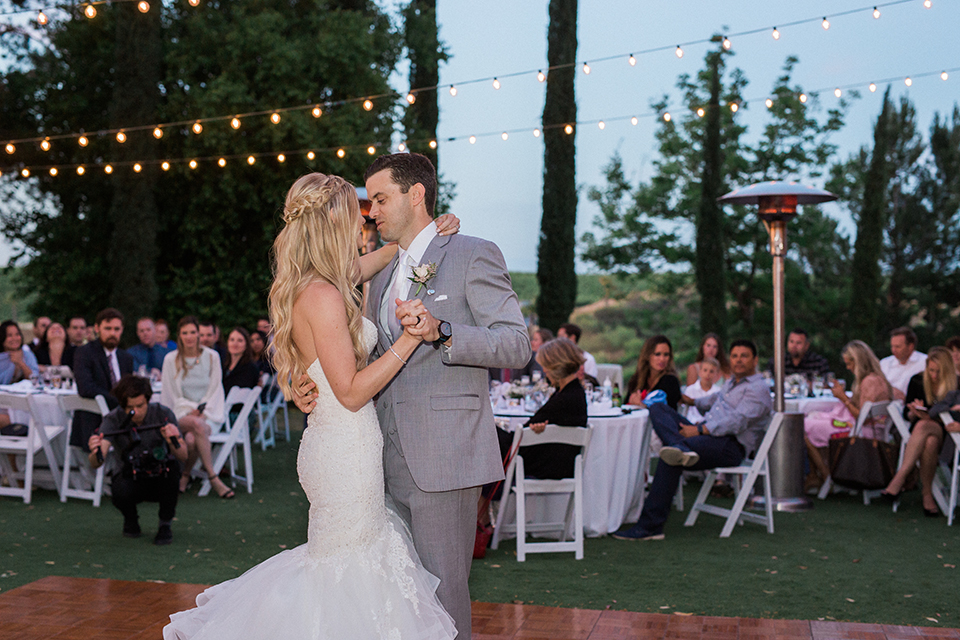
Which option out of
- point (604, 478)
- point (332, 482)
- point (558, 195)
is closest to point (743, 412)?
point (604, 478)

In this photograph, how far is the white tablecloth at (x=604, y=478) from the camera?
5652mm

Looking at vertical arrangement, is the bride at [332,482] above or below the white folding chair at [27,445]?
above

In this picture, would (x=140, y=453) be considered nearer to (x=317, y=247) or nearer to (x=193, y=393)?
(x=193, y=393)

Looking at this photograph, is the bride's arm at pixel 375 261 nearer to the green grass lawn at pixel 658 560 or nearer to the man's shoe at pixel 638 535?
the green grass lawn at pixel 658 560

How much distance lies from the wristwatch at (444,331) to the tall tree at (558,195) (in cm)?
1233

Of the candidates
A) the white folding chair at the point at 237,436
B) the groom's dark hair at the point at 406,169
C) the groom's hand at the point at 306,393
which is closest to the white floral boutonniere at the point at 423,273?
the groom's dark hair at the point at 406,169

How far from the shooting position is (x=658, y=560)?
16.4 ft

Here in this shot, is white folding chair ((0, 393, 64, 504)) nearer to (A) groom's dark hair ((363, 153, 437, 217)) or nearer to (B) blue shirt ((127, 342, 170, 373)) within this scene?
(B) blue shirt ((127, 342, 170, 373))

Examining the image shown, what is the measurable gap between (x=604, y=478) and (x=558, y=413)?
819 millimetres

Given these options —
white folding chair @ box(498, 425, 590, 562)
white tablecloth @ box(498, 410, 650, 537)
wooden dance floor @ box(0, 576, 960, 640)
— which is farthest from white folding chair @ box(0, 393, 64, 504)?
white folding chair @ box(498, 425, 590, 562)

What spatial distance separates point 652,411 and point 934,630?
2.36 meters

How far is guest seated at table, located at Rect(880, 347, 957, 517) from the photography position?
253 inches

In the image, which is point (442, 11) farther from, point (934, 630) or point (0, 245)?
point (934, 630)

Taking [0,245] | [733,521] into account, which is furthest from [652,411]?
[0,245]
